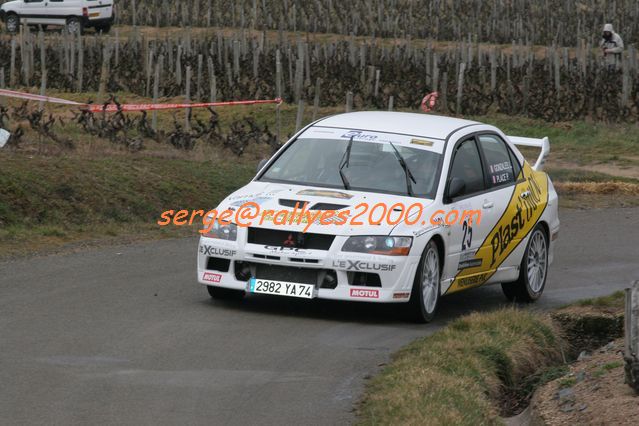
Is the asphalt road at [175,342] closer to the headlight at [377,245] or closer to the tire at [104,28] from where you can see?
the headlight at [377,245]

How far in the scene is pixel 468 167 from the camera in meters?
12.6

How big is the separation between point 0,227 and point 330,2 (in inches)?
1744

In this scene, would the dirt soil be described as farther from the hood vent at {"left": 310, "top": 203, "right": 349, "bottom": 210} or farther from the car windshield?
the car windshield

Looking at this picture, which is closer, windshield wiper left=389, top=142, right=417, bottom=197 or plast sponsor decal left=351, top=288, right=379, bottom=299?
plast sponsor decal left=351, top=288, right=379, bottom=299

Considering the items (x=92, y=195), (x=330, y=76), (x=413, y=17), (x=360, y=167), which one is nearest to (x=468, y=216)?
(x=360, y=167)

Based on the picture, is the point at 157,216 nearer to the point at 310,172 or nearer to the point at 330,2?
the point at 310,172

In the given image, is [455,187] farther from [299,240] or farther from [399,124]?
[299,240]

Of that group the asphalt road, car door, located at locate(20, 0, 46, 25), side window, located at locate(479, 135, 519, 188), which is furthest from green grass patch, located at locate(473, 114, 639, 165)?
car door, located at locate(20, 0, 46, 25)

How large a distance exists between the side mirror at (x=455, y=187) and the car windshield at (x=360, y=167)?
14cm

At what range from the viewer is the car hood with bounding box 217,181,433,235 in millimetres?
11039

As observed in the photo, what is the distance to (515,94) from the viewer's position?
→ 34.0 m

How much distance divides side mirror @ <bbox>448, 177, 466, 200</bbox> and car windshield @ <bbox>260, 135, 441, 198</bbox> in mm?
141

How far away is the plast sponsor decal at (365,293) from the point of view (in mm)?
10992

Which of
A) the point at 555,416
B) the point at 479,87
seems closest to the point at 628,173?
the point at 479,87
